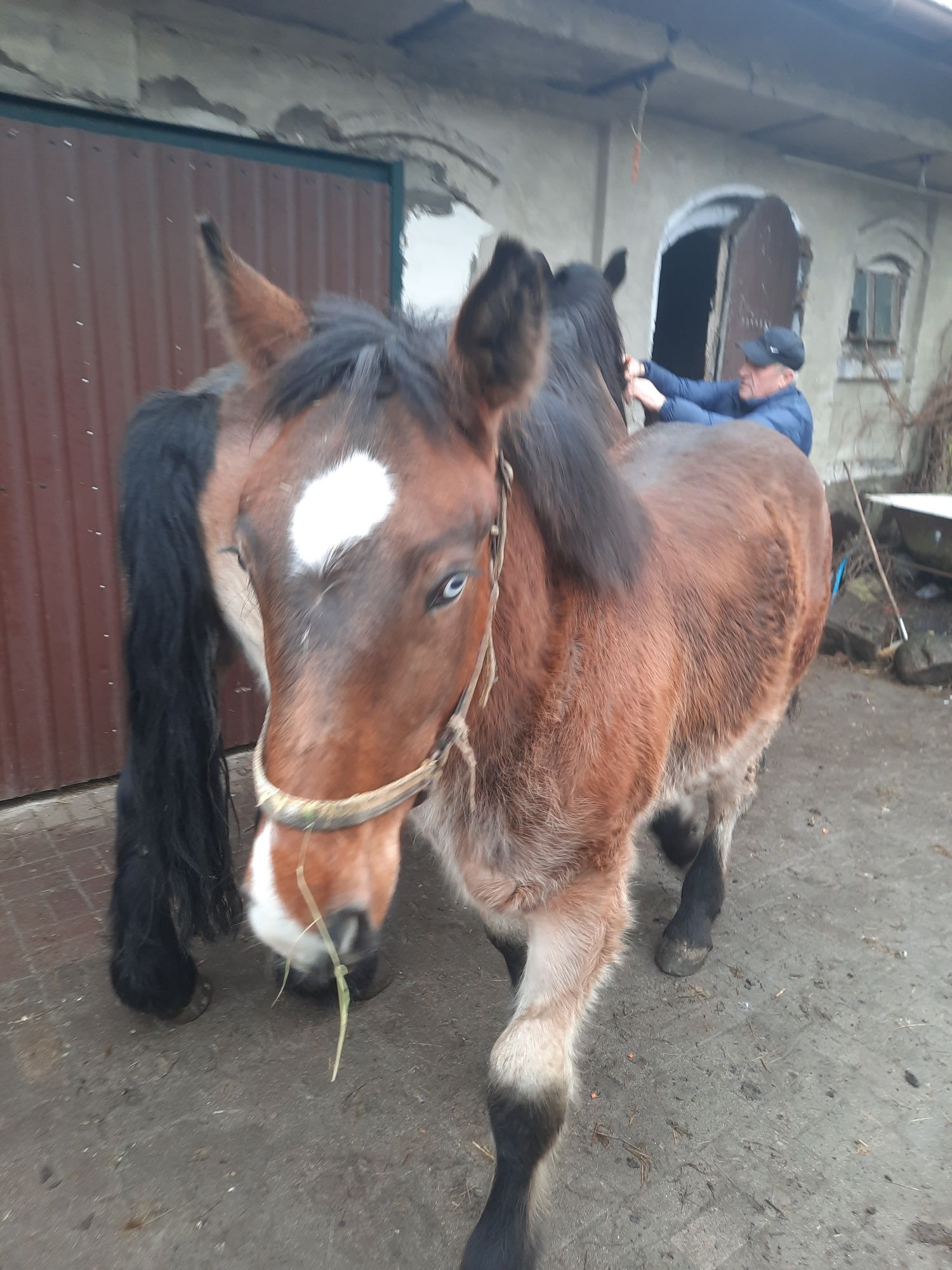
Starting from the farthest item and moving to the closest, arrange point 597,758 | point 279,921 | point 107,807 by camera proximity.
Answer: point 107,807 < point 597,758 < point 279,921

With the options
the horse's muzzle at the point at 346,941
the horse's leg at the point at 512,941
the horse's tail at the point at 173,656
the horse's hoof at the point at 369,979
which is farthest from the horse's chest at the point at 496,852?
the horse's hoof at the point at 369,979

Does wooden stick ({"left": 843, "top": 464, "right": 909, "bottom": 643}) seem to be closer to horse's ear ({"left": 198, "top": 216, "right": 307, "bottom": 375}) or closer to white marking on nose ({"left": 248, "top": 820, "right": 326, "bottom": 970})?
horse's ear ({"left": 198, "top": 216, "right": 307, "bottom": 375})

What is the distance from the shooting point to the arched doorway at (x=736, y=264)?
5.71m

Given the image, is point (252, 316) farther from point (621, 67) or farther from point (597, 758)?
point (621, 67)

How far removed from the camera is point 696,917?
2.92m

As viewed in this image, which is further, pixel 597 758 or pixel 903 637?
pixel 903 637

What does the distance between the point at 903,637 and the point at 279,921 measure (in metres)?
6.29

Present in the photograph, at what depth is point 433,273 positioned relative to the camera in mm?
4293

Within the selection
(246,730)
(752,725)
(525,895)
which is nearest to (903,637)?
(752,725)

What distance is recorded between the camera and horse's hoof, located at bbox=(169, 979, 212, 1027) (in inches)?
A: 96.4

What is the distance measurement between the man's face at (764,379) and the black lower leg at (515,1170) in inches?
145

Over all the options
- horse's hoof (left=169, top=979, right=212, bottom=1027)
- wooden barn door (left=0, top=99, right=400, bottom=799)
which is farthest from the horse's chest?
wooden barn door (left=0, top=99, right=400, bottom=799)

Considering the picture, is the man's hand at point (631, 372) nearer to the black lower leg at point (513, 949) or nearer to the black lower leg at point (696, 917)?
the black lower leg at point (696, 917)

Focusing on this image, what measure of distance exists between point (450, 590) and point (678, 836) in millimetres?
2464
